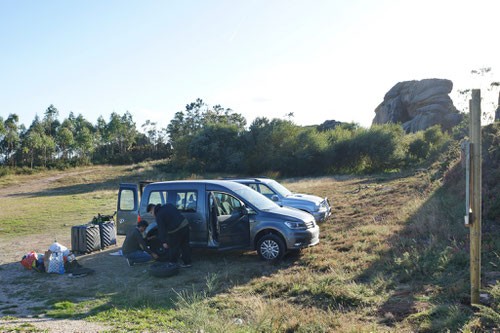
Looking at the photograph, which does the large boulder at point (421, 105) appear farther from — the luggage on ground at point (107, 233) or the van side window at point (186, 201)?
the van side window at point (186, 201)

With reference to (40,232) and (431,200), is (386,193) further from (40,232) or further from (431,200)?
(40,232)

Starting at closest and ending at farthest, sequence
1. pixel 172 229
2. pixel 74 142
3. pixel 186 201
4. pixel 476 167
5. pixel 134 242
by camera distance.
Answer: pixel 476 167 → pixel 172 229 → pixel 134 242 → pixel 186 201 → pixel 74 142

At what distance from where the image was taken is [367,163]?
178 feet

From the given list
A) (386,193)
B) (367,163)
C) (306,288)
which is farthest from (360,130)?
(306,288)

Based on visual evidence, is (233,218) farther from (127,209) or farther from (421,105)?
(421,105)

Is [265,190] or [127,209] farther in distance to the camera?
[265,190]

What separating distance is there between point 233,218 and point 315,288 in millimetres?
3101

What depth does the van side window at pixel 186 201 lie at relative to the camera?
9520 millimetres

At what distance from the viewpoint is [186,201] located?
9641 mm

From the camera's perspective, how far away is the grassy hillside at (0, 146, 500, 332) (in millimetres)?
5129

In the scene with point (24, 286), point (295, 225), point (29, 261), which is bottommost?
point (24, 286)

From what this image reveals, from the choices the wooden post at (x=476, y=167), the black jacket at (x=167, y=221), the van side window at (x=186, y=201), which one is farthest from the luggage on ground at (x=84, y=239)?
the wooden post at (x=476, y=167)

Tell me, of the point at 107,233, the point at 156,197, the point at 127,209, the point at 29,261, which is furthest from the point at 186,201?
the point at 29,261

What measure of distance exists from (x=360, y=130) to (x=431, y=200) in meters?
44.2
